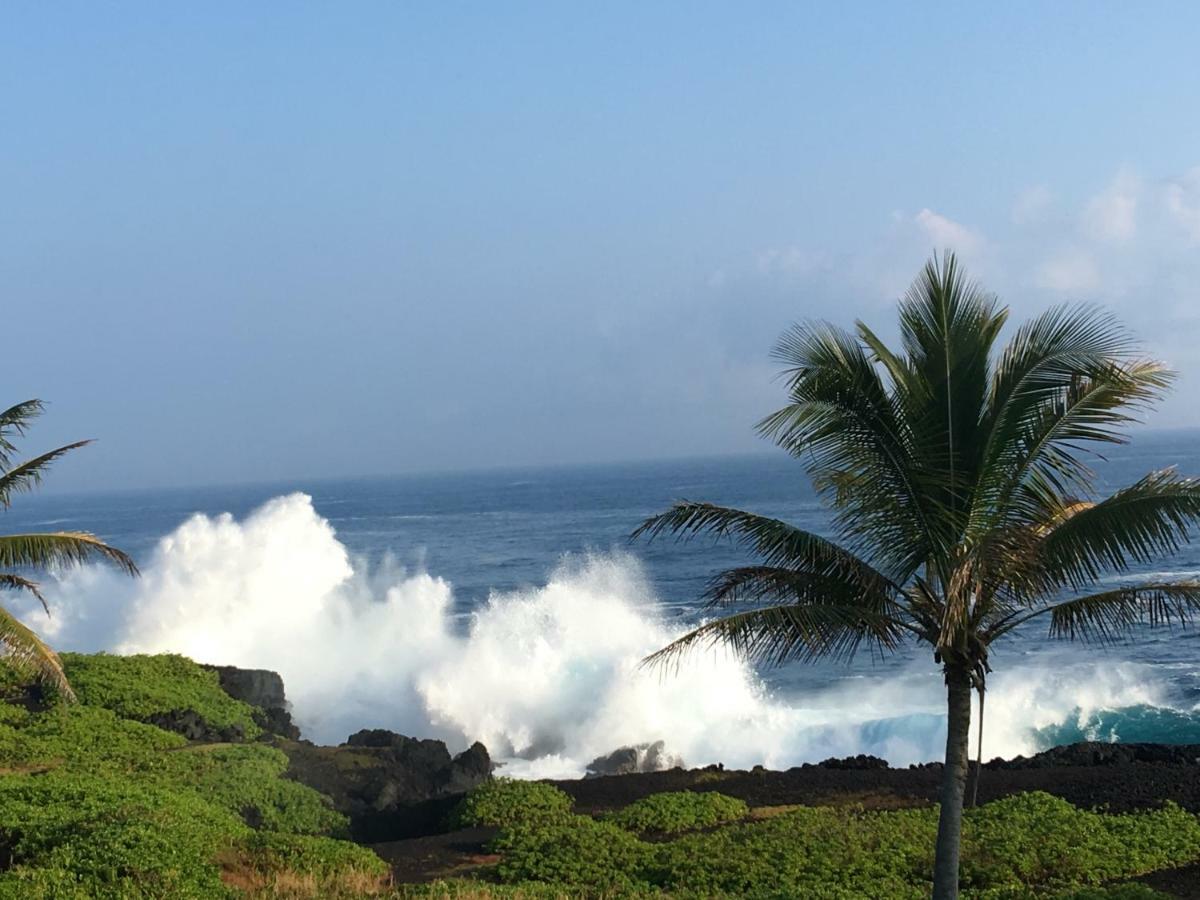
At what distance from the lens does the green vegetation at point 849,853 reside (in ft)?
42.9

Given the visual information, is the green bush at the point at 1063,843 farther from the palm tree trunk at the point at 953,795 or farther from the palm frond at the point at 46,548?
the palm frond at the point at 46,548

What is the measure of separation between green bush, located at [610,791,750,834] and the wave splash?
997 cm

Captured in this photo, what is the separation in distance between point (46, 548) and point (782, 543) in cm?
1264

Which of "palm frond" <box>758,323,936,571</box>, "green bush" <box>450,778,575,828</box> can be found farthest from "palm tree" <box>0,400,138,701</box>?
"palm frond" <box>758,323,936,571</box>

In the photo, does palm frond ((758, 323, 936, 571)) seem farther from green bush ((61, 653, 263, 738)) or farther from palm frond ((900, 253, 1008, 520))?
green bush ((61, 653, 263, 738))

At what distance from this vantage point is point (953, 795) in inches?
396

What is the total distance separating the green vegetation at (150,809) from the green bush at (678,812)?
4143 mm

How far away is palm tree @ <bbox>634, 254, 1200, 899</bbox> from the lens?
9.80 m

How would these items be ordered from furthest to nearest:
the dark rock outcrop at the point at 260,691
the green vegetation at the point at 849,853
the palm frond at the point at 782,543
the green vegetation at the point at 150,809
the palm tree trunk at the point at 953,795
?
1. the dark rock outcrop at the point at 260,691
2. the green vegetation at the point at 849,853
3. the green vegetation at the point at 150,809
4. the palm frond at the point at 782,543
5. the palm tree trunk at the point at 953,795

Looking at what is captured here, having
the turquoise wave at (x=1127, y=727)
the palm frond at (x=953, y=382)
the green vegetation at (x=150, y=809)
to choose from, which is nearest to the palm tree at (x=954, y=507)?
the palm frond at (x=953, y=382)

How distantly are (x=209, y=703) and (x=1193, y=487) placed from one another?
19.4m

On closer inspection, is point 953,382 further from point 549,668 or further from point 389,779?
point 549,668

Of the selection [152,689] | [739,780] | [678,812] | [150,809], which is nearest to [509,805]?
[678,812]

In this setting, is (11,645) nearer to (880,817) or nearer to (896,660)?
(880,817)
